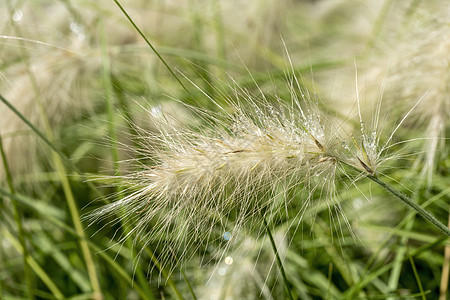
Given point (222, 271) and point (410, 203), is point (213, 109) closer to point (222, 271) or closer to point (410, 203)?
point (222, 271)

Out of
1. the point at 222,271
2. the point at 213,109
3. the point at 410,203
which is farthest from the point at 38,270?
the point at 410,203

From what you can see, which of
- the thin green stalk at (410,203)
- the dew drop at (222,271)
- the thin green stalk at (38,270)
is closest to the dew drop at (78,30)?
the thin green stalk at (38,270)

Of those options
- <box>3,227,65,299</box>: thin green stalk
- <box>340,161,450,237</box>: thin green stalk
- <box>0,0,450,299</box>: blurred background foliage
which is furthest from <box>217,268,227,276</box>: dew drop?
<box>340,161,450,237</box>: thin green stalk

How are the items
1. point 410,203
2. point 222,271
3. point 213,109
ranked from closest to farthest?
point 410,203, point 222,271, point 213,109

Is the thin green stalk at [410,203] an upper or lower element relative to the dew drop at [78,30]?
lower

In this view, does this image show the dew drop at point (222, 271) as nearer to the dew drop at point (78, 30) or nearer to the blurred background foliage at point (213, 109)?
the blurred background foliage at point (213, 109)

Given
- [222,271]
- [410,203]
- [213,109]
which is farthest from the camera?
[213,109]

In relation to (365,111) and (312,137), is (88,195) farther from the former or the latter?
(312,137)

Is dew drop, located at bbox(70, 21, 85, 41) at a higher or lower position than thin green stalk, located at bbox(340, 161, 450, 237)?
higher

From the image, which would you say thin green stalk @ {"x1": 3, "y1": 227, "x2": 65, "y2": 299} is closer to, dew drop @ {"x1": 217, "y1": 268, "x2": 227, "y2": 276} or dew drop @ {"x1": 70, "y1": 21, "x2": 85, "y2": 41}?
dew drop @ {"x1": 217, "y1": 268, "x2": 227, "y2": 276}

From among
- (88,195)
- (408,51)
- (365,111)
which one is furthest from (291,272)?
(88,195)
